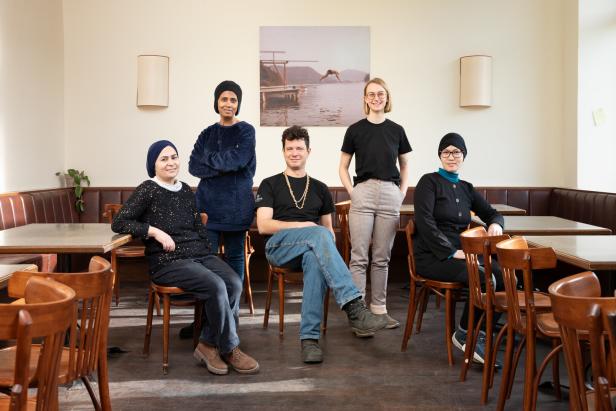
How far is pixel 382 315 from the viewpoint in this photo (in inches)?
185

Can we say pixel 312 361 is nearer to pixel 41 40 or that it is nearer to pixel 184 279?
pixel 184 279

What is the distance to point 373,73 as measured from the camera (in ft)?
22.9

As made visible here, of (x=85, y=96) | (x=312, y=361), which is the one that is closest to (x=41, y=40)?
(x=85, y=96)

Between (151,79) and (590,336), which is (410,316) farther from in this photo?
(151,79)

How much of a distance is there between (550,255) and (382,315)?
2.18 metres

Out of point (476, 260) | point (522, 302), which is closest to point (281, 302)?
point (476, 260)

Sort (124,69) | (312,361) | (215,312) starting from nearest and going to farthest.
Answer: (215,312)
(312,361)
(124,69)

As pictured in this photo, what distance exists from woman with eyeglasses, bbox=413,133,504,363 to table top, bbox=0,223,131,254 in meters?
1.63

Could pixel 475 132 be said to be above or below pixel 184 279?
above

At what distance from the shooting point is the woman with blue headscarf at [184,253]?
11.6 ft

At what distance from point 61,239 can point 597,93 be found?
206 inches

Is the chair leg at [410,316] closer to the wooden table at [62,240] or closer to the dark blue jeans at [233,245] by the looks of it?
the dark blue jeans at [233,245]

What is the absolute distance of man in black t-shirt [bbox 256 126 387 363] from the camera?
3863 millimetres

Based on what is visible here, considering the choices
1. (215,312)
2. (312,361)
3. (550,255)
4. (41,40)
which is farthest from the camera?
(41,40)
